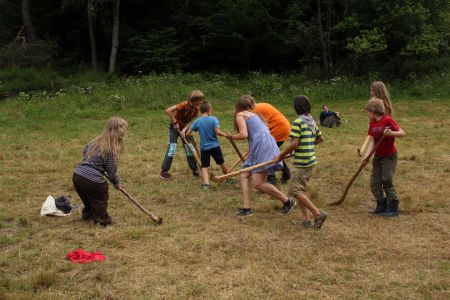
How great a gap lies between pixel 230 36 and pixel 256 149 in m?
19.9

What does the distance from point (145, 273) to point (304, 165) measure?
251 cm

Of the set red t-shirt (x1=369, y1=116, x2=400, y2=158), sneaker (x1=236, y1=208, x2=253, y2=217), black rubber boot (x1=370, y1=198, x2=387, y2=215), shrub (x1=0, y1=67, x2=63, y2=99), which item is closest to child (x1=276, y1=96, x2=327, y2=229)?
sneaker (x1=236, y1=208, x2=253, y2=217)

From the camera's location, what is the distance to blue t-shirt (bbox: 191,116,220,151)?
27.9ft

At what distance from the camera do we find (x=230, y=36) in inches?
1023

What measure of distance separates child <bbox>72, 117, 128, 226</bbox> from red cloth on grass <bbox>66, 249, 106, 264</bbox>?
1.07 metres

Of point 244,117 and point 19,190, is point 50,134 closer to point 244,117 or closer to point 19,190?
point 19,190

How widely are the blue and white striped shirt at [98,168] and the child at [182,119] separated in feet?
8.40

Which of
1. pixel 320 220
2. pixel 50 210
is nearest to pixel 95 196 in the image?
pixel 50 210

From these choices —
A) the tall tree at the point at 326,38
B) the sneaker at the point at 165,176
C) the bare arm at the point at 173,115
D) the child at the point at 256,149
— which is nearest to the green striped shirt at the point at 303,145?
the child at the point at 256,149

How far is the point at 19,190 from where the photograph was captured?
337 inches

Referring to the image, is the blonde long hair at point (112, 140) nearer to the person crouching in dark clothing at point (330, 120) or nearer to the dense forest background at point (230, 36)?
the person crouching in dark clothing at point (330, 120)

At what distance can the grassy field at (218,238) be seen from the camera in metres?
4.79

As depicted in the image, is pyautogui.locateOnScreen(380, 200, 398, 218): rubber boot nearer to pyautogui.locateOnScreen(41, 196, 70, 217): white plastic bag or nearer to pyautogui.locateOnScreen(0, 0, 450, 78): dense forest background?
pyautogui.locateOnScreen(41, 196, 70, 217): white plastic bag

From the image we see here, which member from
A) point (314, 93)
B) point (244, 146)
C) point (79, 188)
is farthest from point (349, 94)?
point (79, 188)
